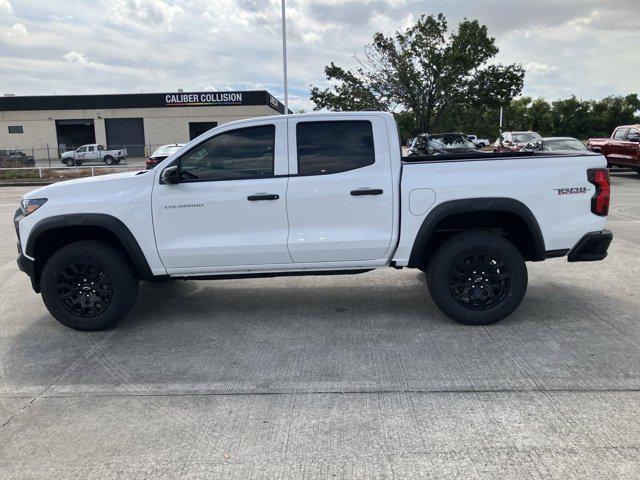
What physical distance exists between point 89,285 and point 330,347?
2.30 m

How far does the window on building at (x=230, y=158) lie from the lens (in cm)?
486

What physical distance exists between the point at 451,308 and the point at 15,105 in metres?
53.2

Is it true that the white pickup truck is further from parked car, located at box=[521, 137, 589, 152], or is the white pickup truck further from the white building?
the white building

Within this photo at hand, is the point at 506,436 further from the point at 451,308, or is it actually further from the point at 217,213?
the point at 217,213

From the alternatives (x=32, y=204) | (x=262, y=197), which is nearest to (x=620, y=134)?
(x=262, y=197)

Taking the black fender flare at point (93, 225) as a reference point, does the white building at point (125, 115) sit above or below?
above

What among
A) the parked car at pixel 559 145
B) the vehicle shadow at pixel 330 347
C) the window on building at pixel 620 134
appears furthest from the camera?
the window on building at pixel 620 134

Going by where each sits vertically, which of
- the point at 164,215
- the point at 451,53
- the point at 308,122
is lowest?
the point at 164,215

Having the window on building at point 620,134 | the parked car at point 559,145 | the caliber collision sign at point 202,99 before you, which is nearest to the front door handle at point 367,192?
the parked car at point 559,145

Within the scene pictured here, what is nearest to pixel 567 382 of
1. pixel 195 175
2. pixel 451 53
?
pixel 195 175

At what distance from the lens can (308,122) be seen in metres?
4.96

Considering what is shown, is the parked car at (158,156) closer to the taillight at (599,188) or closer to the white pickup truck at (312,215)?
the white pickup truck at (312,215)

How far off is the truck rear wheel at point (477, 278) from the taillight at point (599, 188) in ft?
2.58

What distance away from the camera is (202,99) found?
47.8 m
